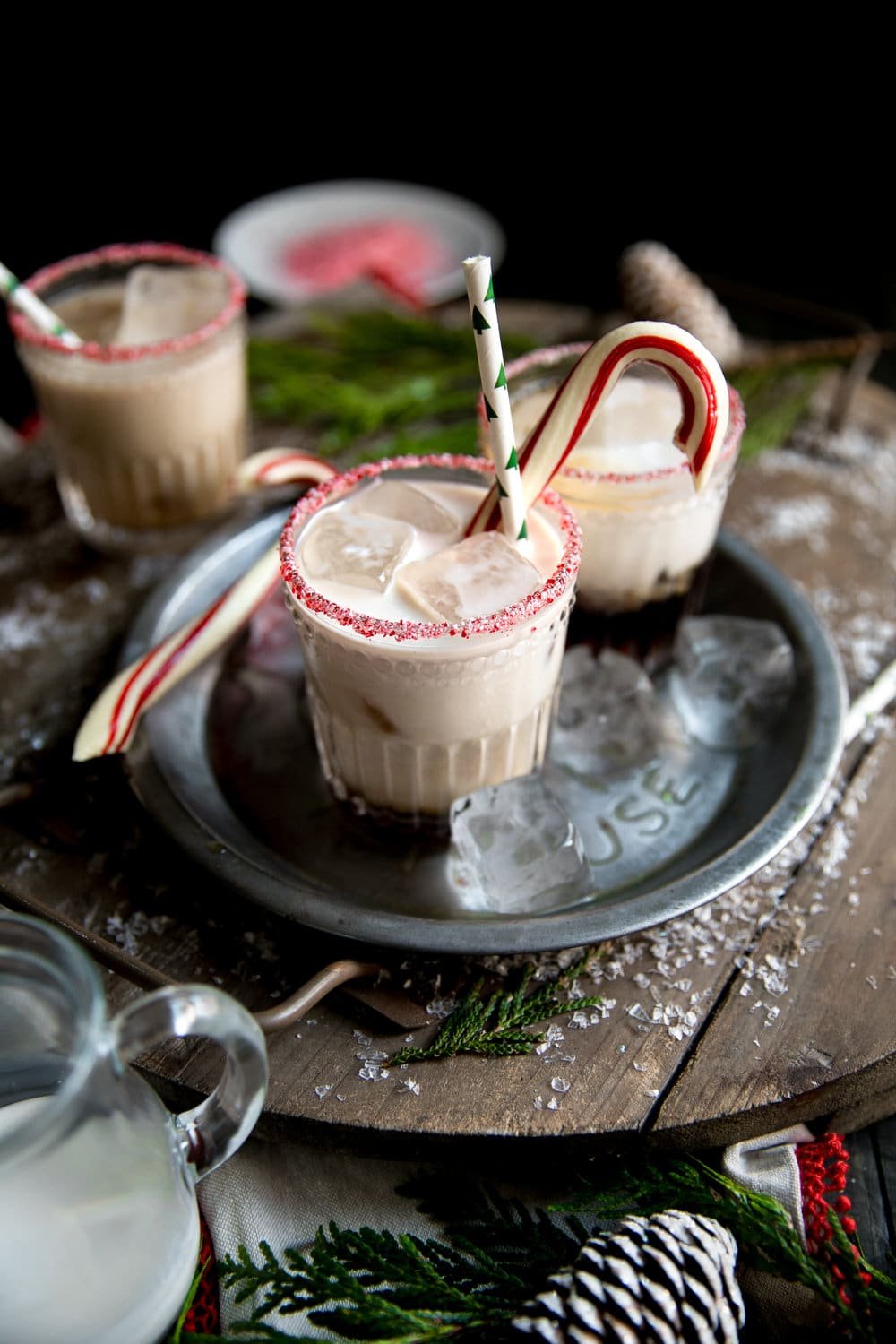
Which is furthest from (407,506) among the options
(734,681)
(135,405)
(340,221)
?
(340,221)

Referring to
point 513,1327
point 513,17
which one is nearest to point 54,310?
point 513,1327

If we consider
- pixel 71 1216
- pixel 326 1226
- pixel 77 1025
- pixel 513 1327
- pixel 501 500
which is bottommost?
pixel 326 1226

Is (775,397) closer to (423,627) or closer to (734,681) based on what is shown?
(734,681)

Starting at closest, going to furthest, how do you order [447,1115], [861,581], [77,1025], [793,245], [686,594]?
[77,1025] → [447,1115] → [686,594] → [861,581] → [793,245]

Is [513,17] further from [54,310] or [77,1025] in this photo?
[77,1025]

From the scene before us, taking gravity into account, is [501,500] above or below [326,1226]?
above

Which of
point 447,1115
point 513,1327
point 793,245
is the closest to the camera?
point 513,1327

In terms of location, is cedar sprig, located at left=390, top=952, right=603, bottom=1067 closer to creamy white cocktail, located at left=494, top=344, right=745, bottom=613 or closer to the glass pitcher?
the glass pitcher

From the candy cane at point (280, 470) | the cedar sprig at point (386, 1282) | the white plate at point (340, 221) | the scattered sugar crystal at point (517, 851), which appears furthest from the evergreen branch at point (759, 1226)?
the white plate at point (340, 221)
